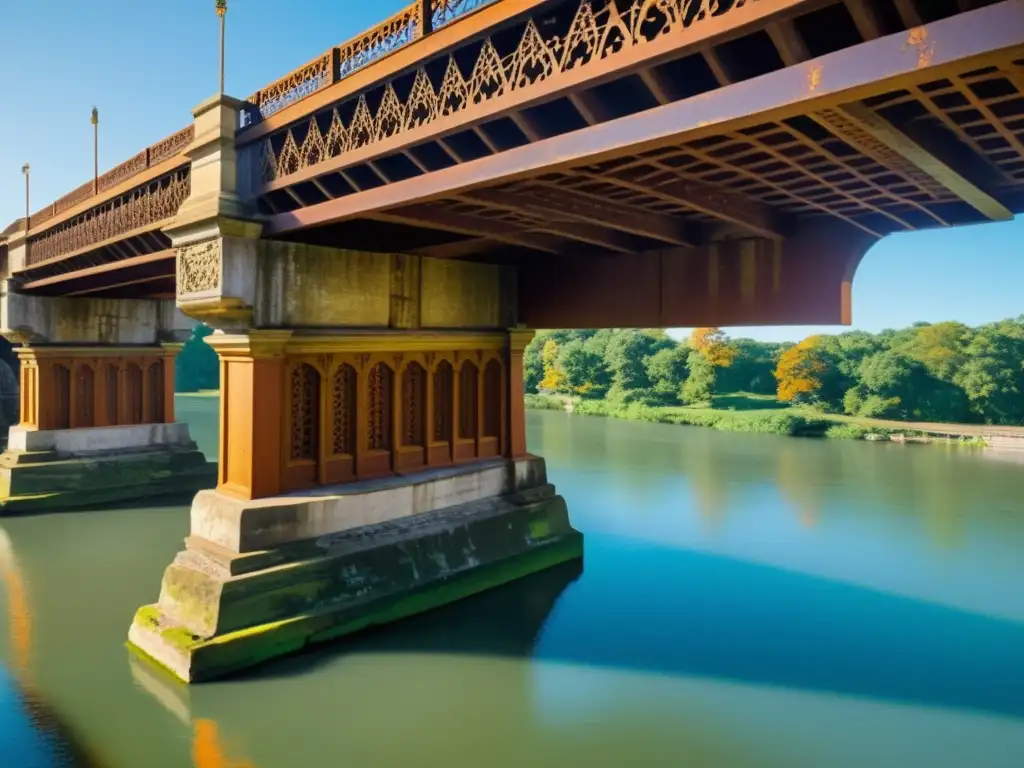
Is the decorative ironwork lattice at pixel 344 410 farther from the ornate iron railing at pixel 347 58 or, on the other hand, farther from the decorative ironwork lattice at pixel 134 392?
the decorative ironwork lattice at pixel 134 392

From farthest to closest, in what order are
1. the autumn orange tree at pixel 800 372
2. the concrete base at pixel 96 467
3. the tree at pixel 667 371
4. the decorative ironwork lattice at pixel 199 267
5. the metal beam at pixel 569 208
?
the tree at pixel 667 371 → the autumn orange tree at pixel 800 372 → the concrete base at pixel 96 467 → the decorative ironwork lattice at pixel 199 267 → the metal beam at pixel 569 208

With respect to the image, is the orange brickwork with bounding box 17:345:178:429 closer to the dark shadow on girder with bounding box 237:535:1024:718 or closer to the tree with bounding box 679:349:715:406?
the dark shadow on girder with bounding box 237:535:1024:718

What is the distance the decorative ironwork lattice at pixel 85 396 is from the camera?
1827 centimetres

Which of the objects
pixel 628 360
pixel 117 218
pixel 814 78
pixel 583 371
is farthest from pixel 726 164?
pixel 583 371

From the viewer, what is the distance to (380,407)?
10.6 meters

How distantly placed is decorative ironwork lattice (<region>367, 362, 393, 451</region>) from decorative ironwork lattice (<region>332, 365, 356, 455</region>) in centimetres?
39

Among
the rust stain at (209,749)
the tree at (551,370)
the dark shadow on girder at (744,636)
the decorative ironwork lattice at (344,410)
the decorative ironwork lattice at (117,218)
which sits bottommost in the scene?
the rust stain at (209,749)

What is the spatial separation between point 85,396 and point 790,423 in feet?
96.6

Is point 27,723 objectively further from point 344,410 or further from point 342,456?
point 344,410

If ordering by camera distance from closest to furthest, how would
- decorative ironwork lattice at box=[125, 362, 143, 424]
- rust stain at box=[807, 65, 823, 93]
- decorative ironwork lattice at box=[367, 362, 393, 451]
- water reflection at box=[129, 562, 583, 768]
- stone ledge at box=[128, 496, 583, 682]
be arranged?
rust stain at box=[807, 65, 823, 93] < water reflection at box=[129, 562, 583, 768] < stone ledge at box=[128, 496, 583, 682] < decorative ironwork lattice at box=[367, 362, 393, 451] < decorative ironwork lattice at box=[125, 362, 143, 424]

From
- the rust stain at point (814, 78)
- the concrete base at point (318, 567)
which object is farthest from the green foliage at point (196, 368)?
the rust stain at point (814, 78)

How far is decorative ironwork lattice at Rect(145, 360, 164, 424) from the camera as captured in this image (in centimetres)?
1927

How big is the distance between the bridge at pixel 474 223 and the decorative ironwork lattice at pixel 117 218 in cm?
8

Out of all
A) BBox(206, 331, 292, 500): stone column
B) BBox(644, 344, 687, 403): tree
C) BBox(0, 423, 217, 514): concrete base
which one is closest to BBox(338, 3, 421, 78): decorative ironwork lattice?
BBox(206, 331, 292, 500): stone column
